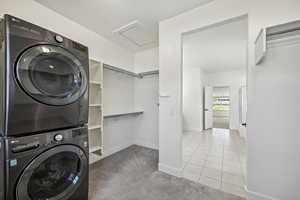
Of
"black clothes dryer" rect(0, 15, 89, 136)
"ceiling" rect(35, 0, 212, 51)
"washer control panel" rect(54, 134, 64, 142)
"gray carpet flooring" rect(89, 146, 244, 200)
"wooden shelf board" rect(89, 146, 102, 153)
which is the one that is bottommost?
"gray carpet flooring" rect(89, 146, 244, 200)

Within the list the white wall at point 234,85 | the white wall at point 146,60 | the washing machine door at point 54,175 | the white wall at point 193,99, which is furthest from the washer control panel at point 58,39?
the white wall at point 234,85

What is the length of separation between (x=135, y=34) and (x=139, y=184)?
2.73 m

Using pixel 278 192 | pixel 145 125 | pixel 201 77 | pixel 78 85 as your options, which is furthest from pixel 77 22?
pixel 201 77

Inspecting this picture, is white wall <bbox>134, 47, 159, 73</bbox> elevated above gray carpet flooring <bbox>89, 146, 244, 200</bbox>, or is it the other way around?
white wall <bbox>134, 47, 159, 73</bbox>

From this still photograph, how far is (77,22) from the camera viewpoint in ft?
6.99

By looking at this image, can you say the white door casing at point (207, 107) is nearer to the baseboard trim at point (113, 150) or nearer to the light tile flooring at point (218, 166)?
the light tile flooring at point (218, 166)

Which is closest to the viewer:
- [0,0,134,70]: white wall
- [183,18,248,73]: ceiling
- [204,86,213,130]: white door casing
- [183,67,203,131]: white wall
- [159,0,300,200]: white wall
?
[159,0,300,200]: white wall

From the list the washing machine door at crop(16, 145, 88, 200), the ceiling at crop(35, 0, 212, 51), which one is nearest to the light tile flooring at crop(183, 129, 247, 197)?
the washing machine door at crop(16, 145, 88, 200)

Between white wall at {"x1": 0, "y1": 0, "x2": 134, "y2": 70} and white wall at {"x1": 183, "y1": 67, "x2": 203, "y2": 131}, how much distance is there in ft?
10.6

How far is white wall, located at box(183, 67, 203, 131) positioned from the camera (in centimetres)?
532

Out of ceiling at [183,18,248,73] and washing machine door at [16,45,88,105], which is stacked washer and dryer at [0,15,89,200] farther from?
ceiling at [183,18,248,73]

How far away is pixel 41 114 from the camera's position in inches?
39.2

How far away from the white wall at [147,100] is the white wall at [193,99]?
2.61 m

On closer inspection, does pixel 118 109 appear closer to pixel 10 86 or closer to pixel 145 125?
pixel 145 125
